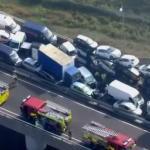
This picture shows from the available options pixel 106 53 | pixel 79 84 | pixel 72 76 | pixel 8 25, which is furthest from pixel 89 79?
pixel 8 25

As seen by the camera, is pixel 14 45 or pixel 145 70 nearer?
pixel 145 70

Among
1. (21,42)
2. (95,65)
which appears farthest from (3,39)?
(95,65)

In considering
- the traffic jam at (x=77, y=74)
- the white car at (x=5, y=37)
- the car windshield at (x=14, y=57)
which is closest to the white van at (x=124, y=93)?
the traffic jam at (x=77, y=74)

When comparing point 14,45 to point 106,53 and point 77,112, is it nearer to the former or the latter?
point 106,53

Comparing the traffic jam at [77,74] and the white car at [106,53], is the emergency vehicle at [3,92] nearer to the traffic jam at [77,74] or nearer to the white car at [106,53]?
the traffic jam at [77,74]

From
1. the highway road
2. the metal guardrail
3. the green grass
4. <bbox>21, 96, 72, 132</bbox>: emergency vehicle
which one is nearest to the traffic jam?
<bbox>21, 96, 72, 132</bbox>: emergency vehicle
